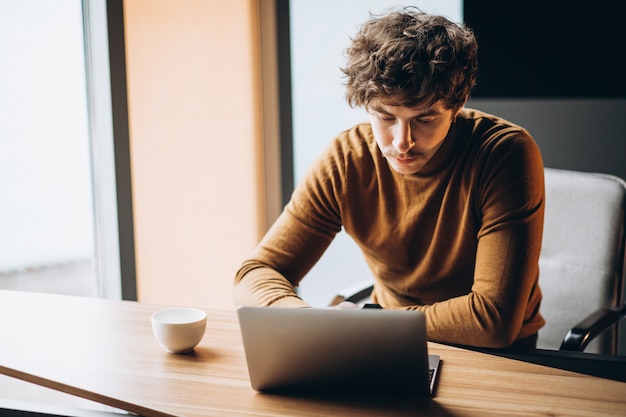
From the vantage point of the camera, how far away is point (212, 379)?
1.21m

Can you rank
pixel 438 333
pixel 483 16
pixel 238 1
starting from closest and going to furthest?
1. pixel 438 333
2. pixel 483 16
3. pixel 238 1

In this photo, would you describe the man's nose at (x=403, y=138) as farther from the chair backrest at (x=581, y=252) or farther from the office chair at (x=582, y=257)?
the chair backrest at (x=581, y=252)

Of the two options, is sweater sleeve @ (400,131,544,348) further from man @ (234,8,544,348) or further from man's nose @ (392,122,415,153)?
man's nose @ (392,122,415,153)

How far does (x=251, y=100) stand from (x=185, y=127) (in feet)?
1.59

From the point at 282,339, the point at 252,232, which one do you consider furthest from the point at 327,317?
the point at 252,232

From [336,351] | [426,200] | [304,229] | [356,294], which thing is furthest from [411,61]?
[356,294]

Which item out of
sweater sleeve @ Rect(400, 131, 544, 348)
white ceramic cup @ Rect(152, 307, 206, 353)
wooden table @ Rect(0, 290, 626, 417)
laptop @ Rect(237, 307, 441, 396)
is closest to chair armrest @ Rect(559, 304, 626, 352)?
sweater sleeve @ Rect(400, 131, 544, 348)

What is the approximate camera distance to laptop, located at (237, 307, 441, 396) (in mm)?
1084

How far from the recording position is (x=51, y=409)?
4.03ft

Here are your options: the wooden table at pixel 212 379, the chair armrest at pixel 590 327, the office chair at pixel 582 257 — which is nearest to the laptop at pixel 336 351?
the wooden table at pixel 212 379

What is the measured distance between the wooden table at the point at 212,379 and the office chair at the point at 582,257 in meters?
0.71

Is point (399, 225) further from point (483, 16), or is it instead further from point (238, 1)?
point (238, 1)

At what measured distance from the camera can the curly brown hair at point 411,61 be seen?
4.96 ft

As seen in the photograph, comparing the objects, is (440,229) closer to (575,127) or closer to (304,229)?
(304,229)
